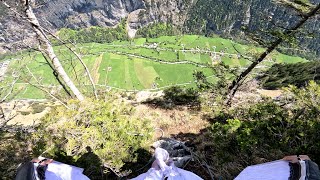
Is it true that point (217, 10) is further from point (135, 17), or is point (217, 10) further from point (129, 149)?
point (129, 149)

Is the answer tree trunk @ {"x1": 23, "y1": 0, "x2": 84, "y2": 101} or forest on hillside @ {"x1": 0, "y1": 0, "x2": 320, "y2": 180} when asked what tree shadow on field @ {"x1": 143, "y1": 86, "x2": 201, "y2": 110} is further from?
tree trunk @ {"x1": 23, "y1": 0, "x2": 84, "y2": 101}

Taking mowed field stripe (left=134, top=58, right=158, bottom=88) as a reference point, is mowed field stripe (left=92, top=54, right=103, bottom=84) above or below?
above

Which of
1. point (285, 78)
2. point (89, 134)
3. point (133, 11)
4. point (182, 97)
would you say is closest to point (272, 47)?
point (182, 97)

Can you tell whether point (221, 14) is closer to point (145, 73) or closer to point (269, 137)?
point (145, 73)

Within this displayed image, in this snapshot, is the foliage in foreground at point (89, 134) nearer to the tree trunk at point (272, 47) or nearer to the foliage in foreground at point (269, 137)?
the foliage in foreground at point (269, 137)

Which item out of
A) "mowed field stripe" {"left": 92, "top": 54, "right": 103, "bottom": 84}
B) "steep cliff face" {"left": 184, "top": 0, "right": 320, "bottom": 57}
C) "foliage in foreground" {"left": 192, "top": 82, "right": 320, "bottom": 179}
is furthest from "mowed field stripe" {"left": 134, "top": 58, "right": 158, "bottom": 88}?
"foliage in foreground" {"left": 192, "top": 82, "right": 320, "bottom": 179}
